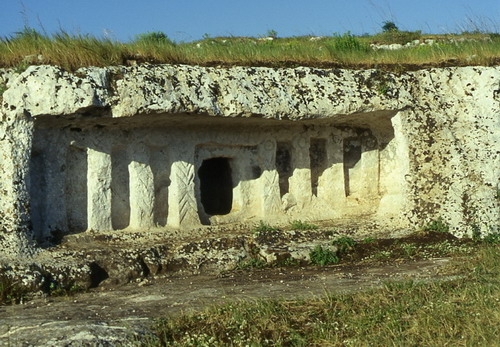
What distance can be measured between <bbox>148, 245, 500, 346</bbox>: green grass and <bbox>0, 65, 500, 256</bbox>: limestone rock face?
358 centimetres

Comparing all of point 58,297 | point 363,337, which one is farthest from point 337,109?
point 363,337

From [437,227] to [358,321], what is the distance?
5014 millimetres

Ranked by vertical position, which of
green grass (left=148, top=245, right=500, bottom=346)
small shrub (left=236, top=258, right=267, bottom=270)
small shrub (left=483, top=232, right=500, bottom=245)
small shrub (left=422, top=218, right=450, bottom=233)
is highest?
small shrub (left=422, top=218, right=450, bottom=233)

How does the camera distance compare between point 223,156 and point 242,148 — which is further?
point 242,148

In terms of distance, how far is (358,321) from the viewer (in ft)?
21.7

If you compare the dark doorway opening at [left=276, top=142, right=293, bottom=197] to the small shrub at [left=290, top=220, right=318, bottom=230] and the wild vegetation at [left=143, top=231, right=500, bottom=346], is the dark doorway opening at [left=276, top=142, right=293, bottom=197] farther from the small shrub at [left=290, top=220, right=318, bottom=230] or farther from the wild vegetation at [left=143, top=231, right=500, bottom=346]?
the wild vegetation at [left=143, top=231, right=500, bottom=346]

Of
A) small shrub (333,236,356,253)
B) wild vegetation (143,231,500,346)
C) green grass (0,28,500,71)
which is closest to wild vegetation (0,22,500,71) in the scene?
green grass (0,28,500,71)

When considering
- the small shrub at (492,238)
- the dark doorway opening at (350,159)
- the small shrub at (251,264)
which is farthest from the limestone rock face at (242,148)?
the small shrub at (251,264)

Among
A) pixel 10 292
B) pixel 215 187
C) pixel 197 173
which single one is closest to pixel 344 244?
pixel 197 173

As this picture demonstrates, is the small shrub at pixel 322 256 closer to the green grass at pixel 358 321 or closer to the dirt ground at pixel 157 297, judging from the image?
the dirt ground at pixel 157 297

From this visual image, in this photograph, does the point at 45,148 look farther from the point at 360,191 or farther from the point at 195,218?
the point at 360,191

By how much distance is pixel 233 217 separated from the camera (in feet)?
38.4

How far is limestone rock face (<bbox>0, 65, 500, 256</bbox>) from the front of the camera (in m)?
9.66

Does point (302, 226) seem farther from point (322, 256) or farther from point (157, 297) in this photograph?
point (157, 297)
